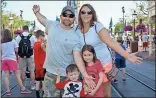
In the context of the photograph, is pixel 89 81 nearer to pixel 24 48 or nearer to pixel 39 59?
pixel 39 59

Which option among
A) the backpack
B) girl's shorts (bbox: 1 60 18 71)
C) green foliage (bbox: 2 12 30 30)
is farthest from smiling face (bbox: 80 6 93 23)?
green foliage (bbox: 2 12 30 30)

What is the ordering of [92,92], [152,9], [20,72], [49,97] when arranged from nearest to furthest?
[92,92], [49,97], [20,72], [152,9]

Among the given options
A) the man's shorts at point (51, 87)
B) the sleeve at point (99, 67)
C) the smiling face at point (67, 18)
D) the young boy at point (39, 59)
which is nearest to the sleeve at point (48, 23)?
the smiling face at point (67, 18)

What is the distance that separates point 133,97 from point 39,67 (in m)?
2.31

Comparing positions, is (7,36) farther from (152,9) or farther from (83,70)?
(152,9)

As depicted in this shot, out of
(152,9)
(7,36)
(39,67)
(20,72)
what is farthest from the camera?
(152,9)

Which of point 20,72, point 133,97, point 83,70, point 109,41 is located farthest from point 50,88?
point 20,72

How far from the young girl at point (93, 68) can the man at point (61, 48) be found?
0.37 feet

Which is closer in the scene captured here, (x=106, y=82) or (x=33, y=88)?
(x=106, y=82)

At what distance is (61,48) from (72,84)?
1.44ft

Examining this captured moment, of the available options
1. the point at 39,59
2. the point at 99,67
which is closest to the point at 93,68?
the point at 99,67

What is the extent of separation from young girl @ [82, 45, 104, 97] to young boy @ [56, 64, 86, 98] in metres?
0.14

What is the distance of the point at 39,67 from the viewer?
8.85m

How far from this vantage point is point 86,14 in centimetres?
439
